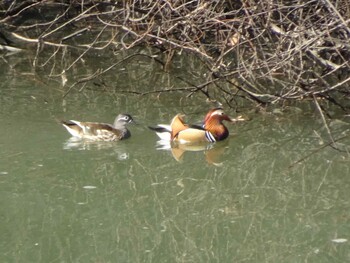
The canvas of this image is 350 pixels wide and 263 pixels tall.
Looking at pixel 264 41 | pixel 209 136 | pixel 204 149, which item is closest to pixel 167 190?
pixel 204 149

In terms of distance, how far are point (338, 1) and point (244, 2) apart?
88cm

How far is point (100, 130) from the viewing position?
8.65 m

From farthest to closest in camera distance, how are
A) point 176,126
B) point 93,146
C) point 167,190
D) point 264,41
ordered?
point 264,41 → point 176,126 → point 93,146 → point 167,190

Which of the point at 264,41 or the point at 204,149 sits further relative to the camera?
the point at 264,41

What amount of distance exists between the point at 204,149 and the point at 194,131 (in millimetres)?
211

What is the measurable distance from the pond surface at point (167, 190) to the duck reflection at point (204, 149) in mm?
26

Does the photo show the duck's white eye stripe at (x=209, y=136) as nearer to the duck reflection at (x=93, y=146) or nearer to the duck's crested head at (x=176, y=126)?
the duck's crested head at (x=176, y=126)

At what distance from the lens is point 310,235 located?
643 centimetres

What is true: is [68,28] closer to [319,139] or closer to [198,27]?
[198,27]

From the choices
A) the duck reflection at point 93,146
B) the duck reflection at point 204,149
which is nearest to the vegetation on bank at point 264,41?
the duck reflection at point 204,149

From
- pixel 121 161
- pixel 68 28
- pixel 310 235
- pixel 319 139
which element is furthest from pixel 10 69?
pixel 310 235

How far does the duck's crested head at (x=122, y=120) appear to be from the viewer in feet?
28.3

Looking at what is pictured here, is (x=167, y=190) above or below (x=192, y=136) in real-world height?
above

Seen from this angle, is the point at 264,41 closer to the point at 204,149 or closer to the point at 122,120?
the point at 204,149
